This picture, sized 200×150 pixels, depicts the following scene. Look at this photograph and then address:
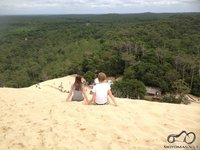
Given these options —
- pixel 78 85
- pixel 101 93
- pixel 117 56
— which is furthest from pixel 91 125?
pixel 117 56

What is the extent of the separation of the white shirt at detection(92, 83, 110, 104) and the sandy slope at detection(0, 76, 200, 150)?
0.83ft

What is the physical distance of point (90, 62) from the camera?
41594mm

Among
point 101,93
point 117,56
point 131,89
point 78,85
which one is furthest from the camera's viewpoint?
point 117,56

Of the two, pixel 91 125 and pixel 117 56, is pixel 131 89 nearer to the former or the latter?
pixel 117 56

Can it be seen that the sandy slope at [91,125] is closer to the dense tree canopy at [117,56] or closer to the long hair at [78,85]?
the long hair at [78,85]

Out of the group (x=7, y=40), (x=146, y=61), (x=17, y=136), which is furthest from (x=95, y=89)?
(x=7, y=40)

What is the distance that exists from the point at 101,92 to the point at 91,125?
5.17ft

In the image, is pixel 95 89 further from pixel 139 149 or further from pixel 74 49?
pixel 74 49

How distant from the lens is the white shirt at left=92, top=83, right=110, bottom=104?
7195mm

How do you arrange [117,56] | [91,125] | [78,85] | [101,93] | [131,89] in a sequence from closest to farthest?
[91,125], [101,93], [78,85], [131,89], [117,56]

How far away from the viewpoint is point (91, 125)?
572 centimetres

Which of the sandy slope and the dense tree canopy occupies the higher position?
the sandy slope

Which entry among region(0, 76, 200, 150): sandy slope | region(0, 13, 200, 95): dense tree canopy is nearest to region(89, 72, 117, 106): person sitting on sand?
region(0, 76, 200, 150): sandy slope

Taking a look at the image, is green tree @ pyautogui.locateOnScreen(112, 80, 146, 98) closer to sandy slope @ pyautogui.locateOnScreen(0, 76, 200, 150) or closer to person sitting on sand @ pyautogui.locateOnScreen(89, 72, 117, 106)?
person sitting on sand @ pyautogui.locateOnScreen(89, 72, 117, 106)
